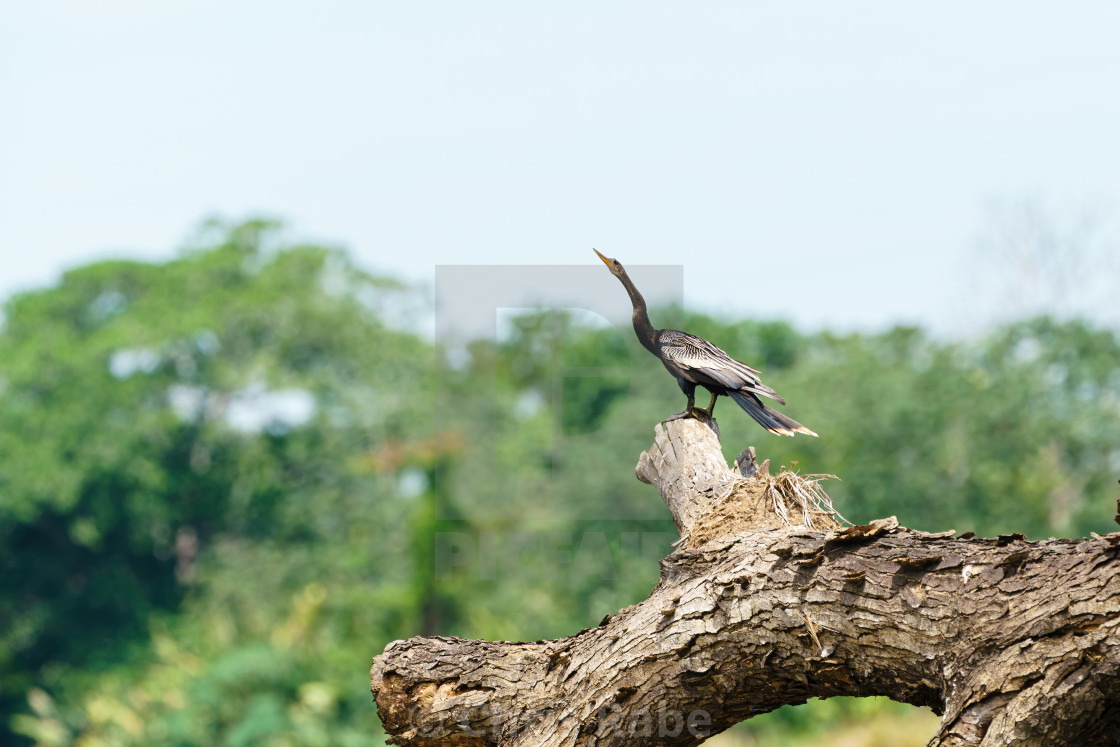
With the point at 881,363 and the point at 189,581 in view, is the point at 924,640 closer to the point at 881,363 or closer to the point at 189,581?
the point at 881,363

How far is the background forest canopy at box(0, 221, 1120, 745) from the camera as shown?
1574cm

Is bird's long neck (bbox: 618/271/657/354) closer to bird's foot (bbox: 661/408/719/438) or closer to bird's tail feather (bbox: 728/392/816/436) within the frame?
bird's foot (bbox: 661/408/719/438)

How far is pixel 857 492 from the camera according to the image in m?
15.7

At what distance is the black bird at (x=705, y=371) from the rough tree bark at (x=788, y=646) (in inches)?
8.2

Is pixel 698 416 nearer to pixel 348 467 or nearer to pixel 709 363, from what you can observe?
pixel 709 363

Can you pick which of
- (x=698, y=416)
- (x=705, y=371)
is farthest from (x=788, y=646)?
(x=698, y=416)

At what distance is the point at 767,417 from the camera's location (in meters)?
A: 3.80

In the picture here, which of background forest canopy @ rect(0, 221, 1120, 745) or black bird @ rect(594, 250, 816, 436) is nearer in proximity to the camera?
black bird @ rect(594, 250, 816, 436)

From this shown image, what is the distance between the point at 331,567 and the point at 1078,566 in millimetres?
24383

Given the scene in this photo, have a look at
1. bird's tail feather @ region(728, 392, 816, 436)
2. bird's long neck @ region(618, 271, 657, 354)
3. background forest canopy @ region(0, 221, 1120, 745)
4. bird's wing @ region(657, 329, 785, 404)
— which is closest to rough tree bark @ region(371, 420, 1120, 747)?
bird's tail feather @ region(728, 392, 816, 436)

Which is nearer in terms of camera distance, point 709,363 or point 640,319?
point 709,363

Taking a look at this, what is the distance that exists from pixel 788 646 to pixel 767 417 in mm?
1050

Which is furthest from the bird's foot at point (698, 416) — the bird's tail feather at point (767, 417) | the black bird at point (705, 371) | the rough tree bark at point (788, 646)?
the bird's tail feather at point (767, 417)

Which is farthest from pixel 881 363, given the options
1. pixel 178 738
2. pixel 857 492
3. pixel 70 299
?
pixel 70 299
